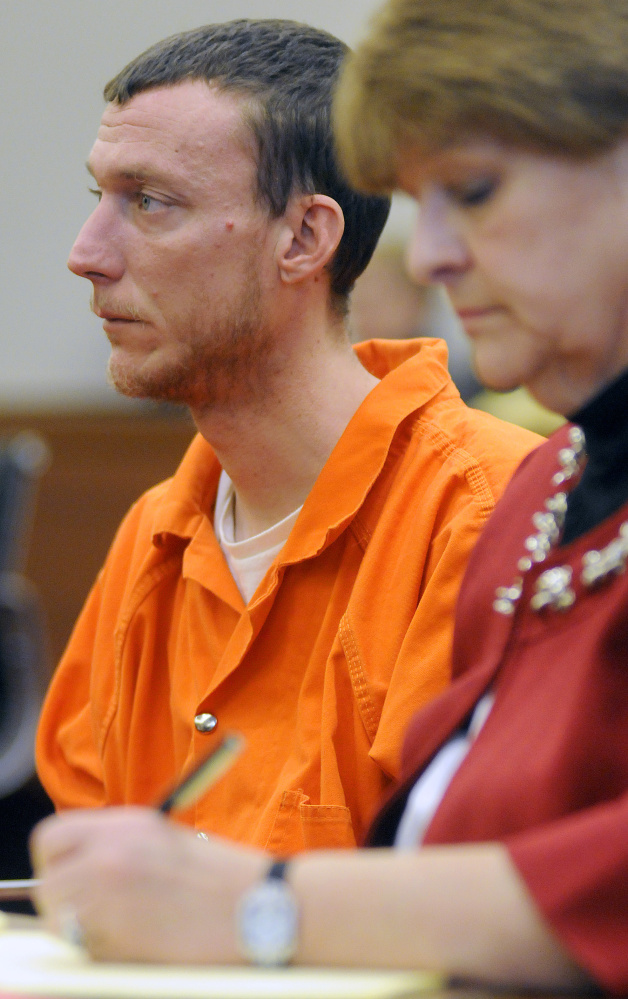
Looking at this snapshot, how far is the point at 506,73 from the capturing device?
738 mm

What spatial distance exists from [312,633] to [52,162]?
408 cm

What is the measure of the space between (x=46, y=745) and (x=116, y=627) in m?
0.21

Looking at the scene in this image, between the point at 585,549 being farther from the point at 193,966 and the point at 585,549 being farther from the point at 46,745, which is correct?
the point at 46,745

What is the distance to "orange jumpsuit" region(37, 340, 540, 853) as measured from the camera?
48.9 inches

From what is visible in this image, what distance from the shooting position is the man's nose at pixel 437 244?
0.81 m

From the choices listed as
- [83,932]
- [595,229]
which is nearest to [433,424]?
[595,229]

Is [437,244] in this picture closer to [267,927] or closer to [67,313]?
[267,927]

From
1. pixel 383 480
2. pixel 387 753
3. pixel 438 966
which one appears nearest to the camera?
pixel 438 966

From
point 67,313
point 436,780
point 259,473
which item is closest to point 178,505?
point 259,473

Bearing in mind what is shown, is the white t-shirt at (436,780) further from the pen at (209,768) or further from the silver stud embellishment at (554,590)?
the pen at (209,768)

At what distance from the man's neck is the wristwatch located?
83cm

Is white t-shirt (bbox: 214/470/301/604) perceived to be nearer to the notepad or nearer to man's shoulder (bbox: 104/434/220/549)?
man's shoulder (bbox: 104/434/220/549)

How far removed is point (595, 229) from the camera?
747mm

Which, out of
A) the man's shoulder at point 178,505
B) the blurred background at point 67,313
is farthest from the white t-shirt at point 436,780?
the blurred background at point 67,313
